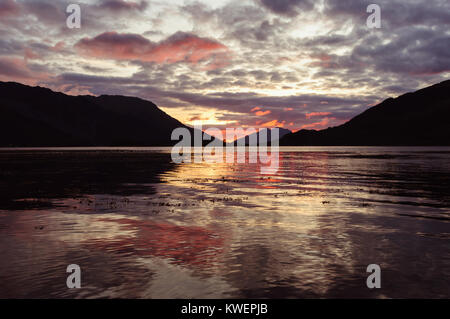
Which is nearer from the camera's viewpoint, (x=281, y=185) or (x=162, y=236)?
(x=162, y=236)

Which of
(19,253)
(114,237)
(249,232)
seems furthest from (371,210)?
(19,253)

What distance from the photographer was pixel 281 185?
42.7 metres

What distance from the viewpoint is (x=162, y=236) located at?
751 inches

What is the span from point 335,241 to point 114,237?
11.1m

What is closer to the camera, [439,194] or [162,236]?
[162,236]
